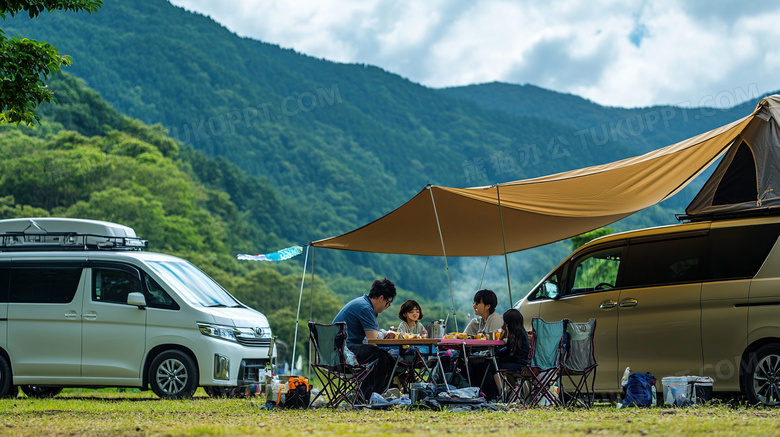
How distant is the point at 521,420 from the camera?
6469 mm

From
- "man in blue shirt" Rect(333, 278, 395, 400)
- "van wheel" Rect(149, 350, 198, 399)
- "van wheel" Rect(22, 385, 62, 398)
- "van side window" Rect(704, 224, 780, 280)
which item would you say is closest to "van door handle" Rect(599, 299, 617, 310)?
"van side window" Rect(704, 224, 780, 280)

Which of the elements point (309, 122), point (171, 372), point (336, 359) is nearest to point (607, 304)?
point (336, 359)

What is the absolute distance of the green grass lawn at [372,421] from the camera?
5.52m

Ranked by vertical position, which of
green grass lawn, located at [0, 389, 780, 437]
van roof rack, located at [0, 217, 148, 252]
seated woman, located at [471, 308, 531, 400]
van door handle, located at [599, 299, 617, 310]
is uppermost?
van roof rack, located at [0, 217, 148, 252]

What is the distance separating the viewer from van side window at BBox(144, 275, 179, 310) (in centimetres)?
1020

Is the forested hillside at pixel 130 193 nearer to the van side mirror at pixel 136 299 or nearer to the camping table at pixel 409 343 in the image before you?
the van side mirror at pixel 136 299

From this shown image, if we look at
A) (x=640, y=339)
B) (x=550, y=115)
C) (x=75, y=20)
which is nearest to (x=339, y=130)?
(x=75, y=20)

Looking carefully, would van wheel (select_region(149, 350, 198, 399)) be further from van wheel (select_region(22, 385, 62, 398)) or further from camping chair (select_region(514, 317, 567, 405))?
camping chair (select_region(514, 317, 567, 405))

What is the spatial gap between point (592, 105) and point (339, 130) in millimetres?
52261

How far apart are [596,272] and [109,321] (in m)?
5.78

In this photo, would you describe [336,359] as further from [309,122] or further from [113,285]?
[309,122]

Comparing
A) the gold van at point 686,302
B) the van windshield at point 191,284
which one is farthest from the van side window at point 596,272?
the van windshield at point 191,284

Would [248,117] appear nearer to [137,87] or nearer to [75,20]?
[137,87]

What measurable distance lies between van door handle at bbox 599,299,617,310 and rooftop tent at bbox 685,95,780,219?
1.16m
